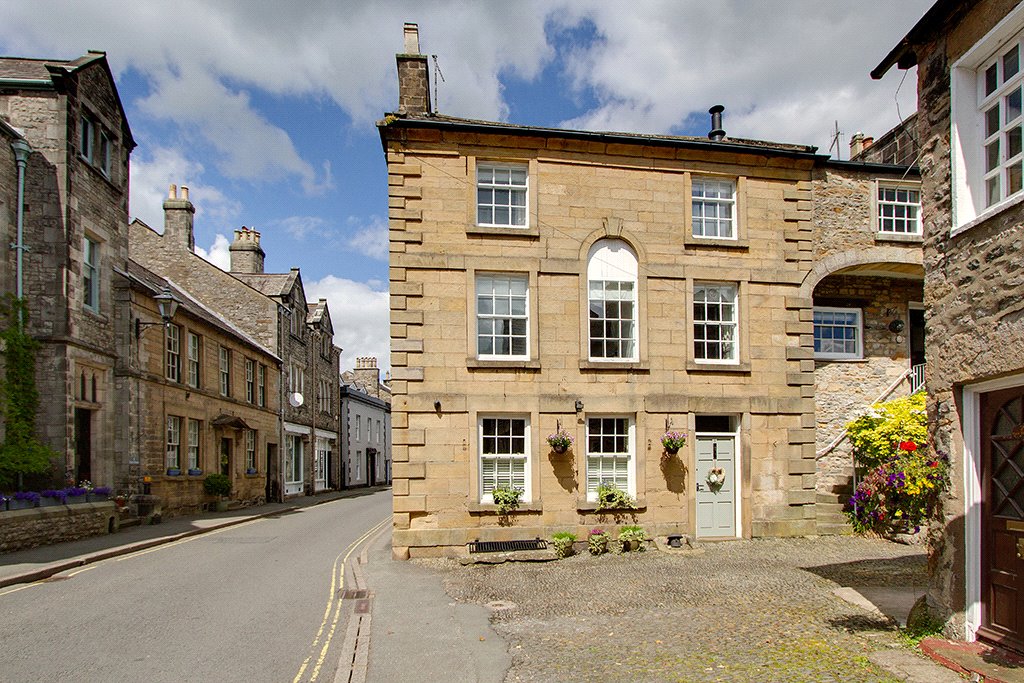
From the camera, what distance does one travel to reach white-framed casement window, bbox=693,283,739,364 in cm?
1562

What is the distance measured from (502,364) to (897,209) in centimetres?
1034

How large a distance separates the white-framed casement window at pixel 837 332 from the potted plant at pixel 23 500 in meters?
17.8

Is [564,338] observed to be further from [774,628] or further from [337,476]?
[337,476]

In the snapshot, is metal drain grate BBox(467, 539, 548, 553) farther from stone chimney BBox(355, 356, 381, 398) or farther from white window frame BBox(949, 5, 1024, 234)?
stone chimney BBox(355, 356, 381, 398)

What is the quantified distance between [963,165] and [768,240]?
8.47 metres

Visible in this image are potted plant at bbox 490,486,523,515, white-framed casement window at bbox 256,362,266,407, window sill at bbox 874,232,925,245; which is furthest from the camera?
white-framed casement window at bbox 256,362,266,407

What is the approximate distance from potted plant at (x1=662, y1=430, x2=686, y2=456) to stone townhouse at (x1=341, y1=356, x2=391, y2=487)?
111 ft

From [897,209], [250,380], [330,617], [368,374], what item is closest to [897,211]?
[897,209]

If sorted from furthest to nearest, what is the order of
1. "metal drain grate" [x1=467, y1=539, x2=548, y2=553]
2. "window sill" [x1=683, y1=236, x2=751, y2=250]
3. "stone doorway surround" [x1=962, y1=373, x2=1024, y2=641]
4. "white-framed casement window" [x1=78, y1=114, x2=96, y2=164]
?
"white-framed casement window" [x1=78, y1=114, x2=96, y2=164] → "window sill" [x1=683, y1=236, x2=751, y2=250] → "metal drain grate" [x1=467, y1=539, x2=548, y2=553] → "stone doorway surround" [x1=962, y1=373, x2=1024, y2=641]

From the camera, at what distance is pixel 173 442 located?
2345cm

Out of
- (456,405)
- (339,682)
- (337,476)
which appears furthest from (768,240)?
(337,476)

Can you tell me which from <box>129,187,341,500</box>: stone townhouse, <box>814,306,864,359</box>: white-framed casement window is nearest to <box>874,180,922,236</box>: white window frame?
<box>814,306,864,359</box>: white-framed casement window

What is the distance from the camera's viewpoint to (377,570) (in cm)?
1307

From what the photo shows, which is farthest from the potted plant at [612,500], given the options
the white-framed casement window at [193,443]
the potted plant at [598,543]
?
the white-framed casement window at [193,443]
